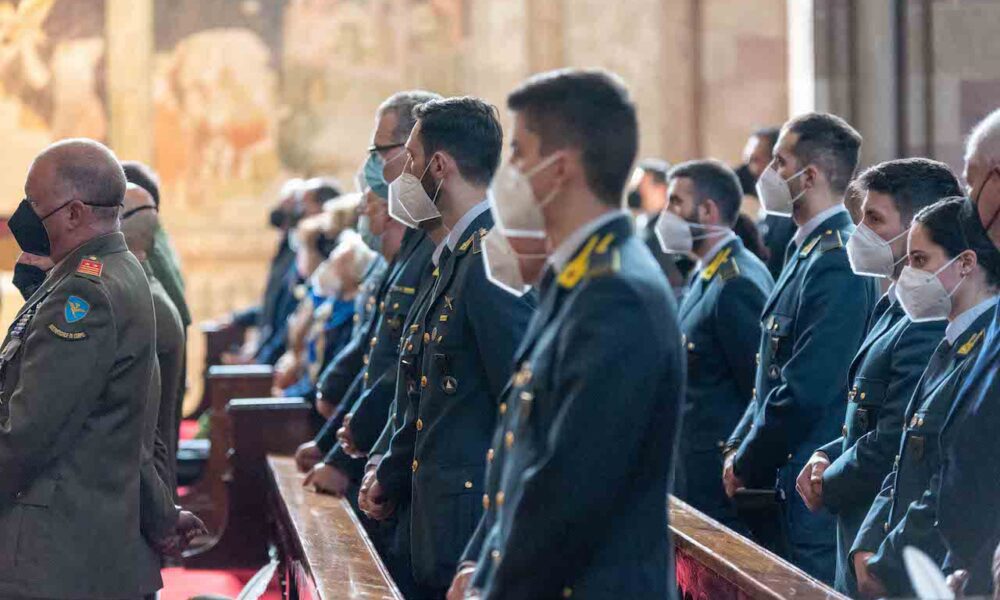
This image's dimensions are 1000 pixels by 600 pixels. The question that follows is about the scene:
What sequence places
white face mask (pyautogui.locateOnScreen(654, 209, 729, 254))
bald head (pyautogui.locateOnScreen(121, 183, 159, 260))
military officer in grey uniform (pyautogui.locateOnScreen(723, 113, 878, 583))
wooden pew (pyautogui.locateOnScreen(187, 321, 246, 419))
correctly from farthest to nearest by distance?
wooden pew (pyautogui.locateOnScreen(187, 321, 246, 419)) < white face mask (pyautogui.locateOnScreen(654, 209, 729, 254)) < bald head (pyautogui.locateOnScreen(121, 183, 159, 260)) < military officer in grey uniform (pyautogui.locateOnScreen(723, 113, 878, 583))

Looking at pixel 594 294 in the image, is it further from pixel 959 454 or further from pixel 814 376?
pixel 814 376

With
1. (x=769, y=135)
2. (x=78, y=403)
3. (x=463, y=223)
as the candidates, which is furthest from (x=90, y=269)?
(x=769, y=135)

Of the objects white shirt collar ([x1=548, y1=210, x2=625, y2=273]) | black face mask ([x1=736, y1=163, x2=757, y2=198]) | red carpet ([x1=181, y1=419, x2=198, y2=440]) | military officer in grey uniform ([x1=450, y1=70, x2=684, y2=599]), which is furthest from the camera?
red carpet ([x1=181, y1=419, x2=198, y2=440])

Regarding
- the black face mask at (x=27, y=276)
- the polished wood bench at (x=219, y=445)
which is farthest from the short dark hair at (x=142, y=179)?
the polished wood bench at (x=219, y=445)

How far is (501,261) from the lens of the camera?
3.36 m

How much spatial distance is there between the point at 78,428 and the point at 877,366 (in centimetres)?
219

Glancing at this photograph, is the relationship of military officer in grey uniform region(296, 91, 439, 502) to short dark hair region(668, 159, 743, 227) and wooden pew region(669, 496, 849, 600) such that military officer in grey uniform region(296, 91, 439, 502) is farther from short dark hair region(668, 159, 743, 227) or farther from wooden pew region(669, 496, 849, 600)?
short dark hair region(668, 159, 743, 227)

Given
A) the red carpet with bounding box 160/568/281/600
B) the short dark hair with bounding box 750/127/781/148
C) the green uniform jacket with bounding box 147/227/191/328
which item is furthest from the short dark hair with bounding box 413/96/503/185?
the short dark hair with bounding box 750/127/781/148

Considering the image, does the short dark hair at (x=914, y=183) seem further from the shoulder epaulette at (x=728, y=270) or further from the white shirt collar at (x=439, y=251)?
the white shirt collar at (x=439, y=251)

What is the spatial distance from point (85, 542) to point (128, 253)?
2.51ft

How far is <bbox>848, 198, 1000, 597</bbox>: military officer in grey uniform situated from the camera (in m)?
3.71

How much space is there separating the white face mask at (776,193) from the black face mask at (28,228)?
2457 millimetres

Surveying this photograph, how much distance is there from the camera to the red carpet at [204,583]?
23.3ft

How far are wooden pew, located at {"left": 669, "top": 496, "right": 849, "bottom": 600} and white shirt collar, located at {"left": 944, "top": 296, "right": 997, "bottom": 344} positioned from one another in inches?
28.5
